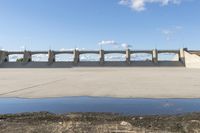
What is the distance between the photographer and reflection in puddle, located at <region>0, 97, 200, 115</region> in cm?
1335

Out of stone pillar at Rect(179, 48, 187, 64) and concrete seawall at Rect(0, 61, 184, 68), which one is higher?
stone pillar at Rect(179, 48, 187, 64)

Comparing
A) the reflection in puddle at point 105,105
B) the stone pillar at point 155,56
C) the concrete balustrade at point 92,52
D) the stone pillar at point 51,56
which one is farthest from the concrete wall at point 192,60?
the reflection in puddle at point 105,105

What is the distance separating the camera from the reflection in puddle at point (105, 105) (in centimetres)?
1335

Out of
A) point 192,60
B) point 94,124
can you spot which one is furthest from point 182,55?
point 94,124

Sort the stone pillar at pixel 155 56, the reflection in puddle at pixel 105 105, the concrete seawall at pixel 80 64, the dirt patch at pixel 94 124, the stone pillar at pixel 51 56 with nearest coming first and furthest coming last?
the dirt patch at pixel 94 124 < the reflection in puddle at pixel 105 105 < the concrete seawall at pixel 80 64 < the stone pillar at pixel 155 56 < the stone pillar at pixel 51 56

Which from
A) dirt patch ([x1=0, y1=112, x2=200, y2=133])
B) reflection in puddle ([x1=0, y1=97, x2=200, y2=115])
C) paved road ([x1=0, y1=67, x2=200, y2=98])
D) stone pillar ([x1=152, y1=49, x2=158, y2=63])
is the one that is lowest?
reflection in puddle ([x1=0, y1=97, x2=200, y2=115])

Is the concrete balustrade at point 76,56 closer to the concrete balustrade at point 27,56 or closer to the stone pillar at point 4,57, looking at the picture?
the concrete balustrade at point 27,56

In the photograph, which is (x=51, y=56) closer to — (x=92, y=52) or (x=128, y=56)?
(x=92, y=52)

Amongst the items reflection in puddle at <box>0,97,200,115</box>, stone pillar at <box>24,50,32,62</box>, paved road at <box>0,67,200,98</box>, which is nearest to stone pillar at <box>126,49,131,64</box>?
stone pillar at <box>24,50,32,62</box>

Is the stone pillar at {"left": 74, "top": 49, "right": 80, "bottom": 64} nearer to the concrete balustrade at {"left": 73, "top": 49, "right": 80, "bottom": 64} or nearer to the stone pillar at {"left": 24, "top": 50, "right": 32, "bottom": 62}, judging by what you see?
the concrete balustrade at {"left": 73, "top": 49, "right": 80, "bottom": 64}

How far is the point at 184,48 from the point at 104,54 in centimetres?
2618

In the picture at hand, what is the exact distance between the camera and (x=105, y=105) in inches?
587

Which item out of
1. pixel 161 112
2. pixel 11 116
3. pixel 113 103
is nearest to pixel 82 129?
pixel 11 116

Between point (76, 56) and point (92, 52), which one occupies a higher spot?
point (92, 52)
